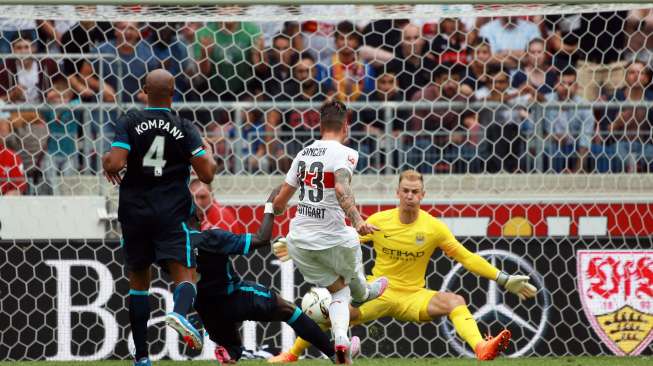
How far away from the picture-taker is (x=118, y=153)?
572 centimetres

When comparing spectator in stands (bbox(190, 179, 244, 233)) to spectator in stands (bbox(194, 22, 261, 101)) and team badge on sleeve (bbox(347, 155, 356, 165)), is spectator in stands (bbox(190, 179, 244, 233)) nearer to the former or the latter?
spectator in stands (bbox(194, 22, 261, 101))

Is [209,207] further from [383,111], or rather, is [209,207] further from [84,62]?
[383,111]

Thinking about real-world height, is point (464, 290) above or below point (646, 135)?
below

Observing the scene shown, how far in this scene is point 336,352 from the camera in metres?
6.20

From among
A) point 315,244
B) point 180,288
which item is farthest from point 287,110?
point 180,288

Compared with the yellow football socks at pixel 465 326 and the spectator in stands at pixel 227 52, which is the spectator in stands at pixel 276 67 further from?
the yellow football socks at pixel 465 326

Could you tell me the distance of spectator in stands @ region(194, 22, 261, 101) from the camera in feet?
31.5

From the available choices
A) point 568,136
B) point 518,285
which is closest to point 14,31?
point 568,136

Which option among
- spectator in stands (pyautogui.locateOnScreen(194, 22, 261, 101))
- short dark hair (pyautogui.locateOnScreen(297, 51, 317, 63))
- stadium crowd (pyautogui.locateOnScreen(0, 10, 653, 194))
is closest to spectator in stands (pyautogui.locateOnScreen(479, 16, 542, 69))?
stadium crowd (pyautogui.locateOnScreen(0, 10, 653, 194))

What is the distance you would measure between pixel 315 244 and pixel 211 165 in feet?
2.87

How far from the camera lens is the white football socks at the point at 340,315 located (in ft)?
20.3

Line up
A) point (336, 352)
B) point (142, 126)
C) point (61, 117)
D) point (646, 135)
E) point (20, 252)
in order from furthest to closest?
1. point (646, 135)
2. point (61, 117)
3. point (20, 252)
4. point (336, 352)
5. point (142, 126)

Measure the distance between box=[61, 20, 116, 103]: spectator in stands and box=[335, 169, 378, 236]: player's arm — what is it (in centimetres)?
354

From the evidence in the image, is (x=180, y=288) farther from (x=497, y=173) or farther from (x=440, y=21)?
(x=440, y=21)
